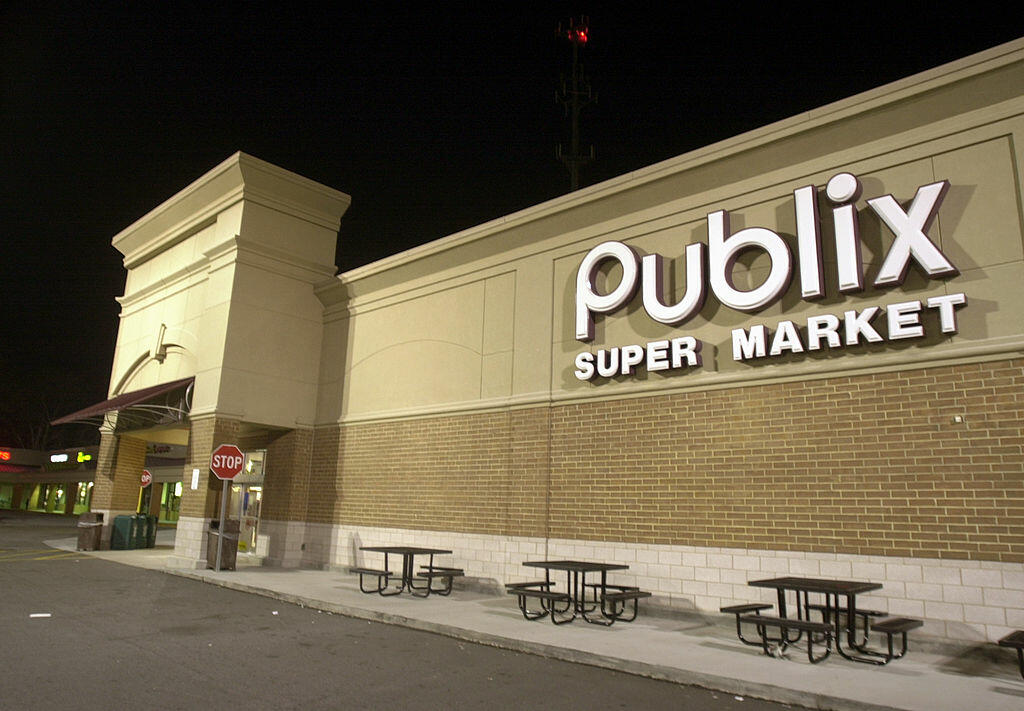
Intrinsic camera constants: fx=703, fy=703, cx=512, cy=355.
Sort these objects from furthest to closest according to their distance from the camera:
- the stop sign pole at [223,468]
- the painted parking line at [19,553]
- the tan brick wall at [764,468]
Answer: the painted parking line at [19,553]
the stop sign pole at [223,468]
the tan brick wall at [764,468]

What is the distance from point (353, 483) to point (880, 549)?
39.3 ft

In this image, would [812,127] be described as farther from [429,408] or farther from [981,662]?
[429,408]

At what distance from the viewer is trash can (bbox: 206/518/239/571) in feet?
54.1

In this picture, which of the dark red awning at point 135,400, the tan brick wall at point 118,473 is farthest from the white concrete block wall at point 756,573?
the tan brick wall at point 118,473

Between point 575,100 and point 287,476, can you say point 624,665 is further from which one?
point 575,100

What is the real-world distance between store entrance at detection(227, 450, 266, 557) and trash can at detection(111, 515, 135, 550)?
4475mm

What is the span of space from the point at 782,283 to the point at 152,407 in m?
17.7

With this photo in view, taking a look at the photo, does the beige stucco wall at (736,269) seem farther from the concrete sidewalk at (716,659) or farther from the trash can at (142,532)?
the trash can at (142,532)

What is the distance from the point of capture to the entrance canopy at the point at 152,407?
63.0 ft

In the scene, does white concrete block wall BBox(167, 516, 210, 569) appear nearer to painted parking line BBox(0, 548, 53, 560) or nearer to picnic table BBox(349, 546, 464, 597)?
painted parking line BBox(0, 548, 53, 560)

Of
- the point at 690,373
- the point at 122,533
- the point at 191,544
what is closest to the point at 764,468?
the point at 690,373

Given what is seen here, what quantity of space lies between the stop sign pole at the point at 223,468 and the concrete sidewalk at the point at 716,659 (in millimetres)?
4356

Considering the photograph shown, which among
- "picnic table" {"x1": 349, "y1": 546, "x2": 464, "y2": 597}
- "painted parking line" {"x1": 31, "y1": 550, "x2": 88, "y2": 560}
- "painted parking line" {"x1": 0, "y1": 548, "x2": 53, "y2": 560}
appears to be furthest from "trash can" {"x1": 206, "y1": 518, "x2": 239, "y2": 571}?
"painted parking line" {"x1": 0, "y1": 548, "x2": 53, "y2": 560}

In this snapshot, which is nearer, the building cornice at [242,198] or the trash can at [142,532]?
the building cornice at [242,198]
